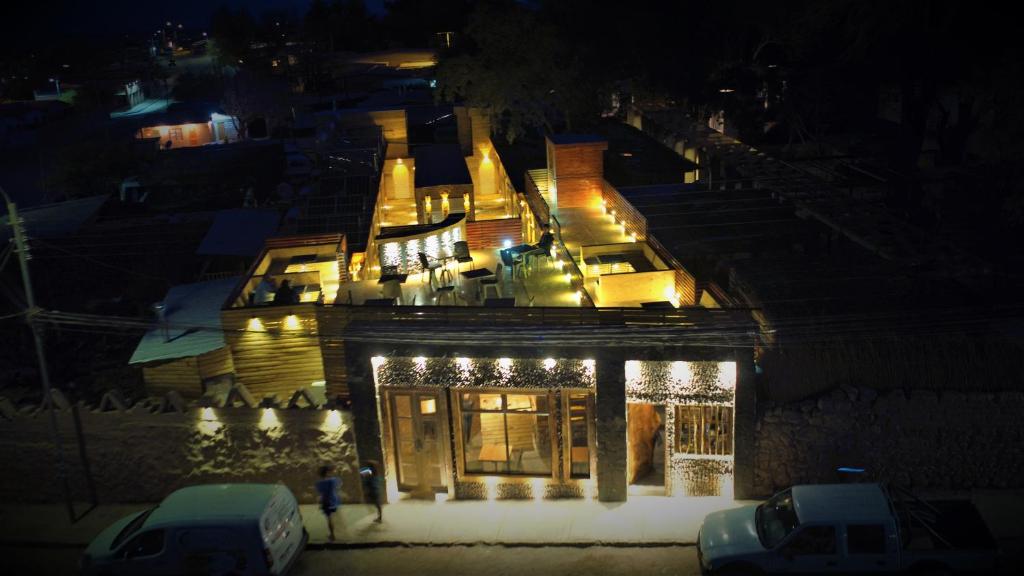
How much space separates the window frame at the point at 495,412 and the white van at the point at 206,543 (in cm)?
333

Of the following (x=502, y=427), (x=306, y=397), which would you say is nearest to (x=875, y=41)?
(x=502, y=427)

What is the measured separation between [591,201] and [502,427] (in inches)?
411

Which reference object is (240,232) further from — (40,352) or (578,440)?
(578,440)

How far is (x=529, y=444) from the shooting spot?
1524cm

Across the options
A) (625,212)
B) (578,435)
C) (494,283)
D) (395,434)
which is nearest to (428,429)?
(395,434)

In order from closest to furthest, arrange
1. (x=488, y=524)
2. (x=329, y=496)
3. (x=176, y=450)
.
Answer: (x=329, y=496)
(x=488, y=524)
(x=176, y=450)

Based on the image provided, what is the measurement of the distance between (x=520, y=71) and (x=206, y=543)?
22.3 metres

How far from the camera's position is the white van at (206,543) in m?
12.6

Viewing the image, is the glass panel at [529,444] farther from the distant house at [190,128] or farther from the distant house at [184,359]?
the distant house at [190,128]

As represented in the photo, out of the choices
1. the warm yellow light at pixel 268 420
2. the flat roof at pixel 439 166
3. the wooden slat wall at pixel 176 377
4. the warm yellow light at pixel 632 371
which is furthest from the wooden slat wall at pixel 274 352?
the flat roof at pixel 439 166

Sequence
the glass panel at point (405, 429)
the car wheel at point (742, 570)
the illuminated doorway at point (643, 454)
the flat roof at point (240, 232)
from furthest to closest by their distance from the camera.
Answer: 1. the flat roof at point (240, 232)
2. the glass panel at point (405, 429)
3. the illuminated doorway at point (643, 454)
4. the car wheel at point (742, 570)

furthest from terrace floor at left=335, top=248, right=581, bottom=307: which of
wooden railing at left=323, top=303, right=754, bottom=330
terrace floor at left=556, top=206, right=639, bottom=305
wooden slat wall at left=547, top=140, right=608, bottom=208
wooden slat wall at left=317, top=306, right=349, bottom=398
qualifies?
wooden slat wall at left=547, top=140, right=608, bottom=208

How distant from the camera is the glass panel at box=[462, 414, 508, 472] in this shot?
49.6 ft

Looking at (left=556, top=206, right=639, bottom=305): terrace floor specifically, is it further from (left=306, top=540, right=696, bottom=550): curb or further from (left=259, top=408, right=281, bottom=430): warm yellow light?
(left=259, top=408, right=281, bottom=430): warm yellow light
